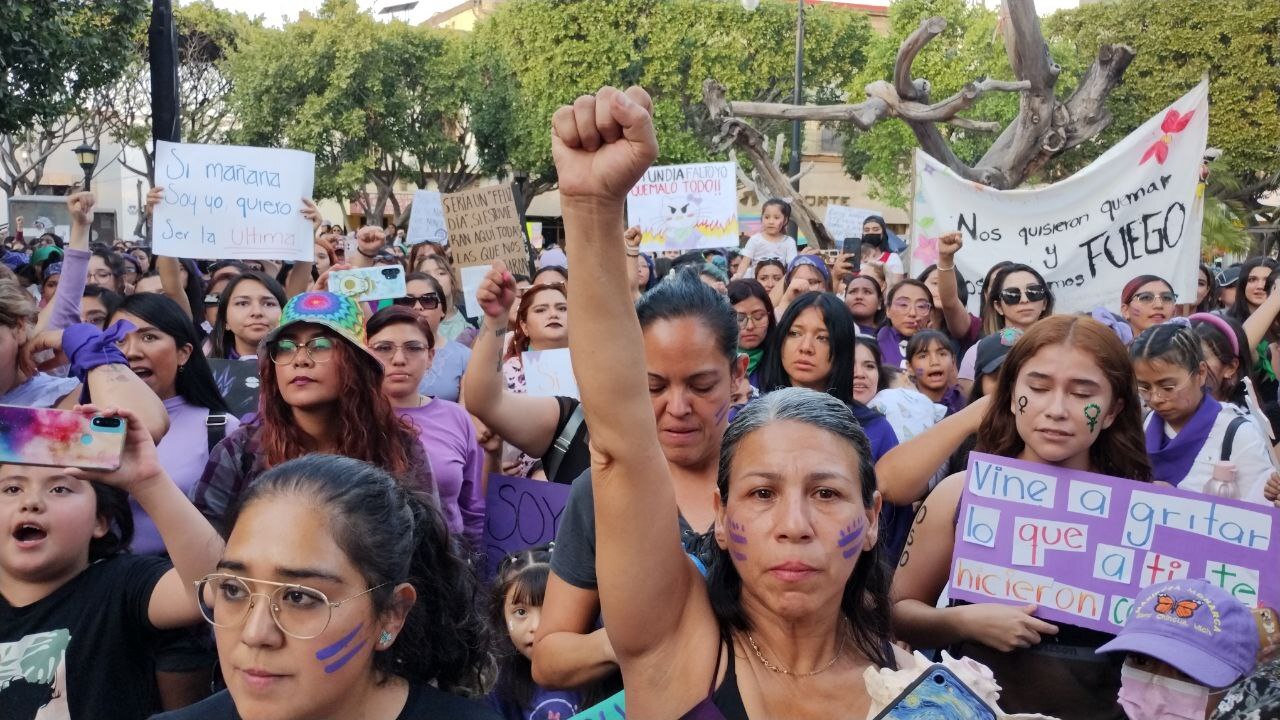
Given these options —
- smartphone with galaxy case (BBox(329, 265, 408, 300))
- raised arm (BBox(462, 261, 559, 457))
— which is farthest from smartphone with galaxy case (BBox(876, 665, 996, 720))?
smartphone with galaxy case (BBox(329, 265, 408, 300))

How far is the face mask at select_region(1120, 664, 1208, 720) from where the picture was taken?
219cm

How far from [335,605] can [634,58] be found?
35.7m

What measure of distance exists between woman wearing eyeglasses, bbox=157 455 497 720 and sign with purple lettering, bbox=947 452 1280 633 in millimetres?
1346

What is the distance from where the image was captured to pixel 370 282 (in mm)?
6000

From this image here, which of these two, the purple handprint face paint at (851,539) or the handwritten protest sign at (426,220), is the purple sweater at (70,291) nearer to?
the purple handprint face paint at (851,539)

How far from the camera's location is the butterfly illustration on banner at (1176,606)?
2.29 meters

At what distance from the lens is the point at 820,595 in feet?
6.57

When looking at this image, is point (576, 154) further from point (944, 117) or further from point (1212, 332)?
point (944, 117)

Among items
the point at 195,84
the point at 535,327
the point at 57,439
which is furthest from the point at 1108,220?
the point at 195,84

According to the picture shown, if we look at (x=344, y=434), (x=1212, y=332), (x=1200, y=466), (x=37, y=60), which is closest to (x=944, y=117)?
(x=1212, y=332)

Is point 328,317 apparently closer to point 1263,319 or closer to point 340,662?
point 340,662

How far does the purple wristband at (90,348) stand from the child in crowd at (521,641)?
1354 millimetres

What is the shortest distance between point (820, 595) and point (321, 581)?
0.91 m

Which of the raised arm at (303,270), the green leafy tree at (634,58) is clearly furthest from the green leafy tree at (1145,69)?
the raised arm at (303,270)
